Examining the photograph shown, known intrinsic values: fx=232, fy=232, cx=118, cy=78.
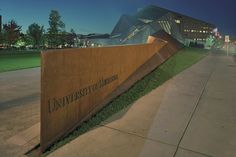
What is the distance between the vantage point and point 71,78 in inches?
163

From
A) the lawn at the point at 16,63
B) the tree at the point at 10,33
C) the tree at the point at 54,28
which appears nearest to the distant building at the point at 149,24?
the tree at the point at 54,28

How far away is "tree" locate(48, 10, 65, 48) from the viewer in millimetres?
46781

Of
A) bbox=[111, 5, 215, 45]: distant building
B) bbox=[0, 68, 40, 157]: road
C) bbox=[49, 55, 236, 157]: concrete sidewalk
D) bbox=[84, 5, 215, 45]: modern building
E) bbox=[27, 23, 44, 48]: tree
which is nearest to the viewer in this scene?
bbox=[49, 55, 236, 157]: concrete sidewalk

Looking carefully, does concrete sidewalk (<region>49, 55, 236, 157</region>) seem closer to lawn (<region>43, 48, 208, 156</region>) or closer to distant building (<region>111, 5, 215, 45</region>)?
lawn (<region>43, 48, 208, 156</region>)

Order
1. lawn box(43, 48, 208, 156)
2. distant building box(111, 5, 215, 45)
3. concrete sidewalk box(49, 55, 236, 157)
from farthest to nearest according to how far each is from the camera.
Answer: distant building box(111, 5, 215, 45)
lawn box(43, 48, 208, 156)
concrete sidewalk box(49, 55, 236, 157)

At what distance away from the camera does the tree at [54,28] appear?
4678 cm

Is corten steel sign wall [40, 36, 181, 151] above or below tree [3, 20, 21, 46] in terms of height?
below

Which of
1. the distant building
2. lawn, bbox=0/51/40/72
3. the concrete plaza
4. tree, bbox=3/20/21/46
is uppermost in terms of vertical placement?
the distant building

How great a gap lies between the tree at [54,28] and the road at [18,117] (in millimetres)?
40884

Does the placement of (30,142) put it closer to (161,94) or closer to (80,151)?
(80,151)

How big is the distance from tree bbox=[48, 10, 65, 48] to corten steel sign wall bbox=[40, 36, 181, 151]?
43.6 metres

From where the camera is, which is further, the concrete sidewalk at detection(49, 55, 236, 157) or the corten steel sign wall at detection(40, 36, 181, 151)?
the concrete sidewalk at detection(49, 55, 236, 157)

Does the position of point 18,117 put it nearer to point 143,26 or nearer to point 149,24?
point 143,26

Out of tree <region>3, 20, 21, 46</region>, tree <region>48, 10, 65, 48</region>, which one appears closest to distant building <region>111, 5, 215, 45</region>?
tree <region>48, 10, 65, 48</region>
